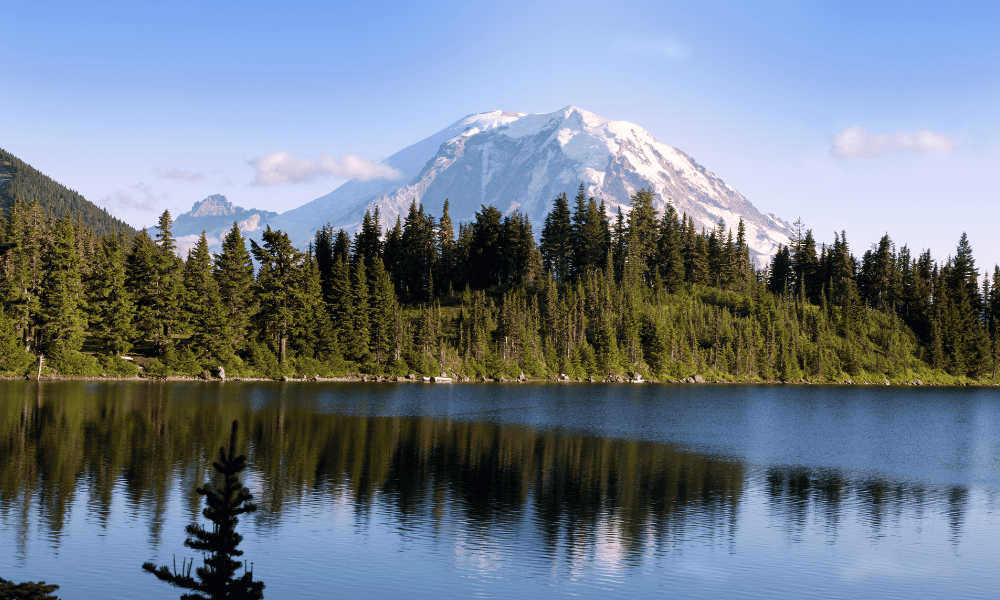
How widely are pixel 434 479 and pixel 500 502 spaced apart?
20.0 ft

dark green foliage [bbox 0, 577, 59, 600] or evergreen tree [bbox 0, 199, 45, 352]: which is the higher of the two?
evergreen tree [bbox 0, 199, 45, 352]

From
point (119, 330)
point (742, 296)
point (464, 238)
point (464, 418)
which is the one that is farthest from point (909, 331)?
point (119, 330)

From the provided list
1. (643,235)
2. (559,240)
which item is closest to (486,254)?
(559,240)

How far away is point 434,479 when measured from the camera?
133ft

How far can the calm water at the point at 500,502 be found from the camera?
25219mm

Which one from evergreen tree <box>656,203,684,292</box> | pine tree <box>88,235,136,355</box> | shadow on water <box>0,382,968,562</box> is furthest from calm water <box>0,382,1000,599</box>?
evergreen tree <box>656,203,684,292</box>

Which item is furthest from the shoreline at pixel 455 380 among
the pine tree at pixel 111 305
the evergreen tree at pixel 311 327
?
the pine tree at pixel 111 305

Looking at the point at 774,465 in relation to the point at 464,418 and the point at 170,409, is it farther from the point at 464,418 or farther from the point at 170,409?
the point at 170,409

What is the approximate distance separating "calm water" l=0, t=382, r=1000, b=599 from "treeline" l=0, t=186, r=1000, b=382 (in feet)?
104

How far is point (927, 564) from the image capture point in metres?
28.8

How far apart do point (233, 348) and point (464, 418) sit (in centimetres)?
5728

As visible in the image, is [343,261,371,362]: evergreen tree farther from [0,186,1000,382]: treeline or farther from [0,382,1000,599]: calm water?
[0,382,1000,599]: calm water

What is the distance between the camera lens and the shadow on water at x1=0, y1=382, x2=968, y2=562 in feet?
105

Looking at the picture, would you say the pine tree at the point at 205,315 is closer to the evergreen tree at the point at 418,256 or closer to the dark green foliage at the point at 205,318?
the dark green foliage at the point at 205,318
